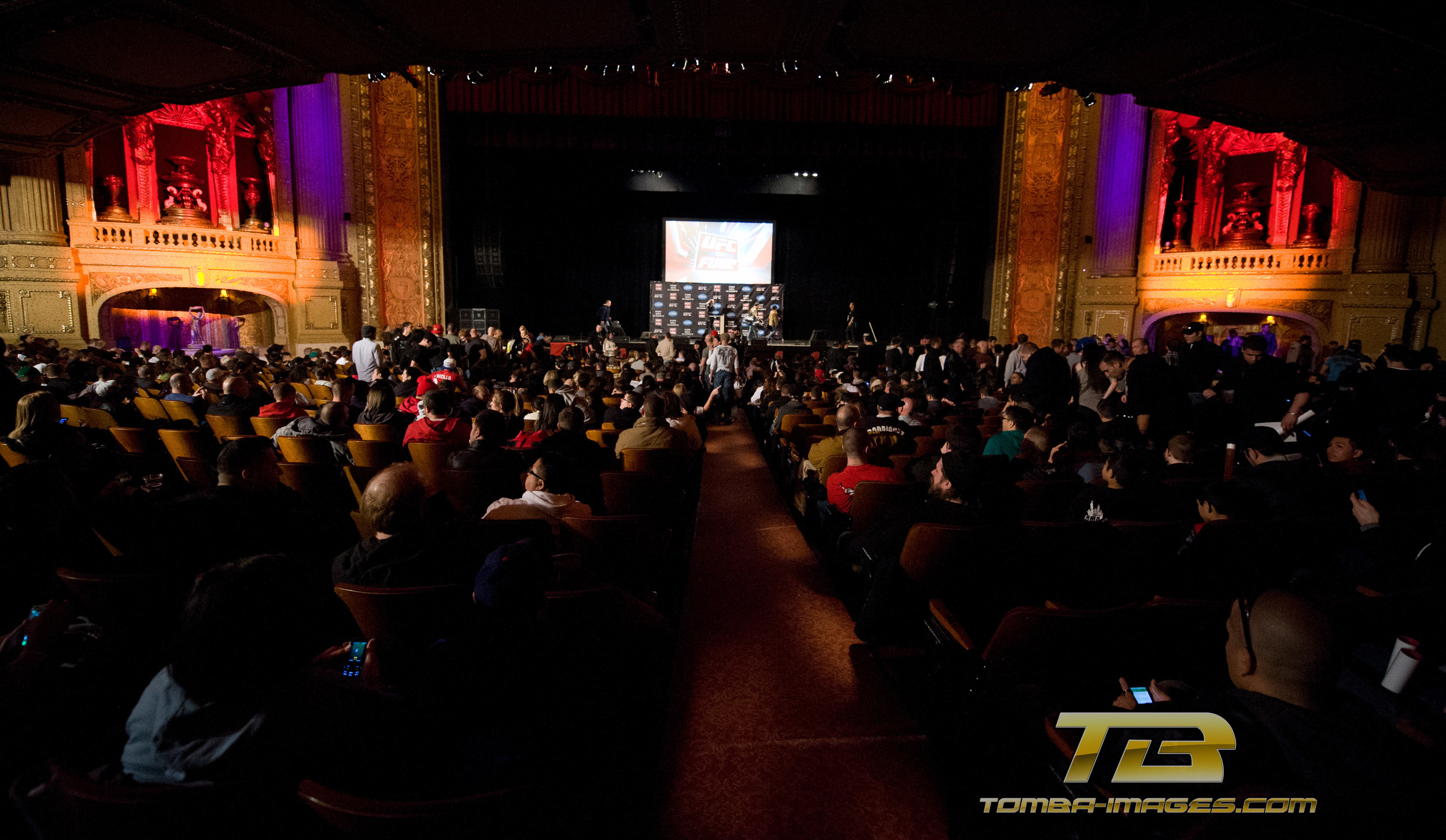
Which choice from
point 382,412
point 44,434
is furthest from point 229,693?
point 382,412

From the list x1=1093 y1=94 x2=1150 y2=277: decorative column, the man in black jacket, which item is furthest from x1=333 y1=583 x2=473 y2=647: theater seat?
x1=1093 y1=94 x2=1150 y2=277: decorative column

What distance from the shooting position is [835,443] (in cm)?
444

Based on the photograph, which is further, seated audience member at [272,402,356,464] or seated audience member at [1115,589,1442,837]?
seated audience member at [272,402,356,464]

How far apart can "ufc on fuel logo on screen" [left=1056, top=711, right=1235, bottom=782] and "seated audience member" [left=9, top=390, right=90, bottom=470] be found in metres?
3.98

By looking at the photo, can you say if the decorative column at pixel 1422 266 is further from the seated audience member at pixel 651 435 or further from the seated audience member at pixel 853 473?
the seated audience member at pixel 651 435

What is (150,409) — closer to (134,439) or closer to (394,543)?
(134,439)

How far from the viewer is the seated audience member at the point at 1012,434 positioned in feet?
14.2

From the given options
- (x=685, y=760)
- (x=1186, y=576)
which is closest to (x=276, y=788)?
(x=685, y=760)

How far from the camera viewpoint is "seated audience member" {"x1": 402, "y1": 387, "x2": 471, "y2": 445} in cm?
429

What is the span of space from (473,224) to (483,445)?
1379 cm

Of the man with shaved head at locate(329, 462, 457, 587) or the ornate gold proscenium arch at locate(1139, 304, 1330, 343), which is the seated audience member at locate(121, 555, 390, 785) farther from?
the ornate gold proscenium arch at locate(1139, 304, 1330, 343)

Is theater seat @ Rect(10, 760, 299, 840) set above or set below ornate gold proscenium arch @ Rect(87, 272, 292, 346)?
below

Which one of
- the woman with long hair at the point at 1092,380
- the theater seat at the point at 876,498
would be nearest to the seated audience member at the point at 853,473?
the theater seat at the point at 876,498

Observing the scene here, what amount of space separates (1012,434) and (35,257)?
15.4m
